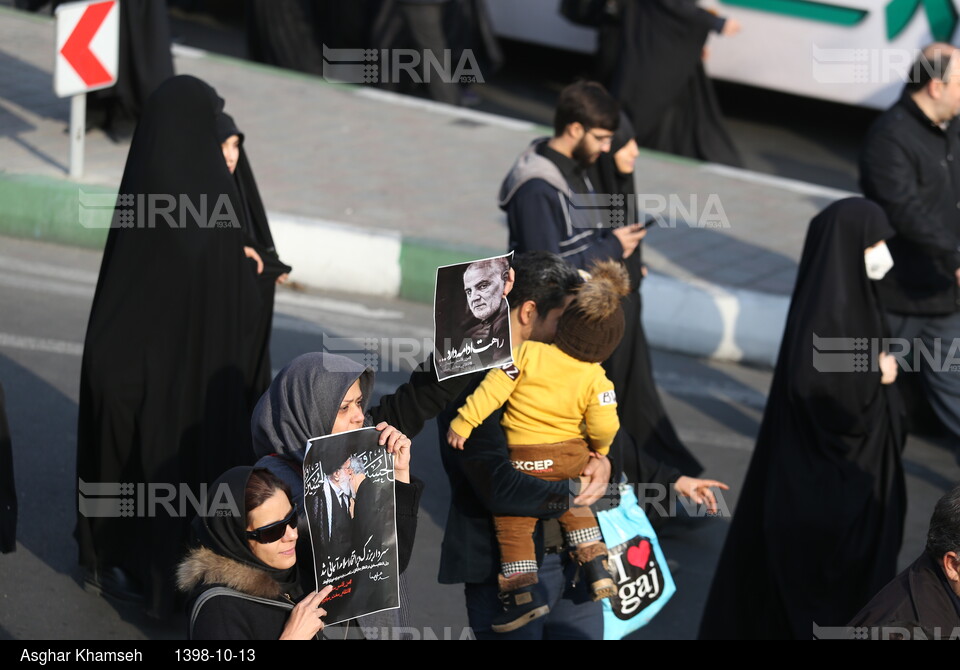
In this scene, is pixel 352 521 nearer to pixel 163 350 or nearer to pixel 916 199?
pixel 163 350

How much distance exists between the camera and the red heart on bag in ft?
12.4

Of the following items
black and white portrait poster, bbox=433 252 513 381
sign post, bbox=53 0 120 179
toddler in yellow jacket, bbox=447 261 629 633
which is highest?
black and white portrait poster, bbox=433 252 513 381

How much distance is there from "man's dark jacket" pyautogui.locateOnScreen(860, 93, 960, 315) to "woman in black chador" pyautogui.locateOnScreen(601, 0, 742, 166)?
407 centimetres

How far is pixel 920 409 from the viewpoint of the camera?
672 centimetres

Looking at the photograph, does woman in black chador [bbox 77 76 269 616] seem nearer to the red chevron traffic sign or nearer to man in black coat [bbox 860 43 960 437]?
man in black coat [bbox 860 43 960 437]

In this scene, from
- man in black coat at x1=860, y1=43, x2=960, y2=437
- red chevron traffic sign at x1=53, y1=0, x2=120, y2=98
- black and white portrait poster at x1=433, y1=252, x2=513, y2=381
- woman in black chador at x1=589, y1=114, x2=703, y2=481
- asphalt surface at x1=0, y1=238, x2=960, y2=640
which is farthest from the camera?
red chevron traffic sign at x1=53, y1=0, x2=120, y2=98

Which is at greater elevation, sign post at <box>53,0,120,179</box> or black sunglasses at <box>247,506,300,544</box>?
black sunglasses at <box>247,506,300,544</box>

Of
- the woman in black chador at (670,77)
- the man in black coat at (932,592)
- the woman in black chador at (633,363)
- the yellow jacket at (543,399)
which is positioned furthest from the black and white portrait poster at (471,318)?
the woman in black chador at (670,77)

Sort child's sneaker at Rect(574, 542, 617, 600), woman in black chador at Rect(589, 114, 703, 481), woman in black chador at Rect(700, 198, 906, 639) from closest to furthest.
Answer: child's sneaker at Rect(574, 542, 617, 600)
woman in black chador at Rect(700, 198, 906, 639)
woman in black chador at Rect(589, 114, 703, 481)

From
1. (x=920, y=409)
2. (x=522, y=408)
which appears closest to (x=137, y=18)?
(x=920, y=409)

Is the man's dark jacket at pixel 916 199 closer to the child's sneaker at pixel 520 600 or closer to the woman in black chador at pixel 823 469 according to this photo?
the woman in black chador at pixel 823 469

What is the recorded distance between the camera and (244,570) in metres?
2.83

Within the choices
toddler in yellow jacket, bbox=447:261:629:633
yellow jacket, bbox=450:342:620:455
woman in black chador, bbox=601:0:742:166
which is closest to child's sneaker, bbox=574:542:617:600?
toddler in yellow jacket, bbox=447:261:629:633

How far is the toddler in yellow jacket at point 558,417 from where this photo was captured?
360cm
